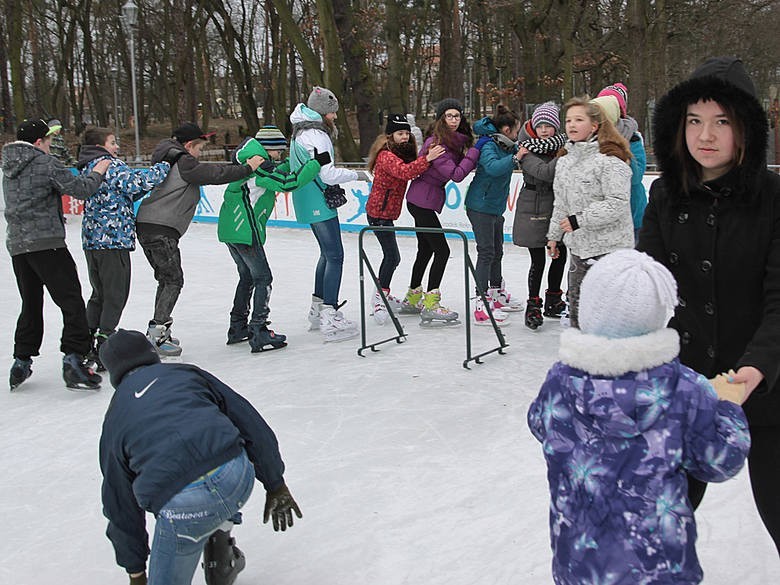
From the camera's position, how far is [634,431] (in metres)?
1.89

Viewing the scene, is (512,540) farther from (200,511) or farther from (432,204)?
(432,204)

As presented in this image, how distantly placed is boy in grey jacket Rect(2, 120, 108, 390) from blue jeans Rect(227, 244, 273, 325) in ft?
3.99

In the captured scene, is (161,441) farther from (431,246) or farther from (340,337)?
(431,246)

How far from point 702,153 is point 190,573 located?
6.30ft

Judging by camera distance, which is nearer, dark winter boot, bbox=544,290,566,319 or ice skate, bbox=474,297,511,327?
ice skate, bbox=474,297,511,327

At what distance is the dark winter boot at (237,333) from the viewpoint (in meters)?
6.78

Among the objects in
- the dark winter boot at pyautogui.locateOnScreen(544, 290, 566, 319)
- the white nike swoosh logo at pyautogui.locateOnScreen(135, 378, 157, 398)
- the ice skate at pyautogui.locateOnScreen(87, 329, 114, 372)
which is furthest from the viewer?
the dark winter boot at pyautogui.locateOnScreen(544, 290, 566, 319)

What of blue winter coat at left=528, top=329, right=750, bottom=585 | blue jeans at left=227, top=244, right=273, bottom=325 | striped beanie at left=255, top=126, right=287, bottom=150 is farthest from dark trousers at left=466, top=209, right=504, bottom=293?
blue winter coat at left=528, top=329, right=750, bottom=585

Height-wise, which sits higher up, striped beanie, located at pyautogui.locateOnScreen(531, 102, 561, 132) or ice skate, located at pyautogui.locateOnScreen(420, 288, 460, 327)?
striped beanie, located at pyautogui.locateOnScreen(531, 102, 561, 132)

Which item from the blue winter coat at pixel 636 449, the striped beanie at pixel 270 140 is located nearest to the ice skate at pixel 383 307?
the striped beanie at pixel 270 140

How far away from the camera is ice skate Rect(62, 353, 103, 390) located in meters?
5.61

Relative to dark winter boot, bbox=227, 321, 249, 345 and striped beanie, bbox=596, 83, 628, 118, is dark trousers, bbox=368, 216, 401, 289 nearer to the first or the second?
dark winter boot, bbox=227, 321, 249, 345

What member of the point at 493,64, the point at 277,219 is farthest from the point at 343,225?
the point at 493,64

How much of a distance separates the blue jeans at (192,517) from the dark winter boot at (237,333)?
14.1 ft
